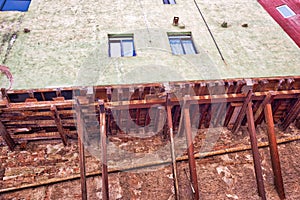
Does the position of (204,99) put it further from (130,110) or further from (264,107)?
(130,110)

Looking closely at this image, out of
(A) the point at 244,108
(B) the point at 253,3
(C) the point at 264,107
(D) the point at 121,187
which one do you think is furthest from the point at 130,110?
(B) the point at 253,3

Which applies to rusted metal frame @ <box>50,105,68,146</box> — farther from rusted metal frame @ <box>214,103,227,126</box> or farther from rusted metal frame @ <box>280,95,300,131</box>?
rusted metal frame @ <box>280,95,300,131</box>

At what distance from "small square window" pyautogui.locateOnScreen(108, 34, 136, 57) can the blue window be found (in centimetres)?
476

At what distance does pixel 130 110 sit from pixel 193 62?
3.38 m

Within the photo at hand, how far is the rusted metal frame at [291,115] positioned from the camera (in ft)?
31.0

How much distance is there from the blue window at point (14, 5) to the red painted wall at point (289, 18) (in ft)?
41.0

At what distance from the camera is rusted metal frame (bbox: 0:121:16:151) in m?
8.39

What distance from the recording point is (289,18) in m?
12.3

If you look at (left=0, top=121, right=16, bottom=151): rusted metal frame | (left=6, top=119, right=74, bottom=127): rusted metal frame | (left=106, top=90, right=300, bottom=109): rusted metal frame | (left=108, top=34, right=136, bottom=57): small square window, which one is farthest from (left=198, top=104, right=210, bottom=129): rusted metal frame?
(left=0, top=121, right=16, bottom=151): rusted metal frame

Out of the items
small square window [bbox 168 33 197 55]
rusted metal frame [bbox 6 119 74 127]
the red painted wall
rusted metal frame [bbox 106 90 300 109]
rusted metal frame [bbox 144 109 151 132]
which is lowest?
rusted metal frame [bbox 144 109 151 132]

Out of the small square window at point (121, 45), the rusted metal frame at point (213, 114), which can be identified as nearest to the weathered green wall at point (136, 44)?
the small square window at point (121, 45)

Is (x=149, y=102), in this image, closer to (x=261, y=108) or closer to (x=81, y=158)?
(x=81, y=158)

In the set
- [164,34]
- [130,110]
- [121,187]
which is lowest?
[121,187]

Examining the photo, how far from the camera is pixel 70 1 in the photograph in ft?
41.2
